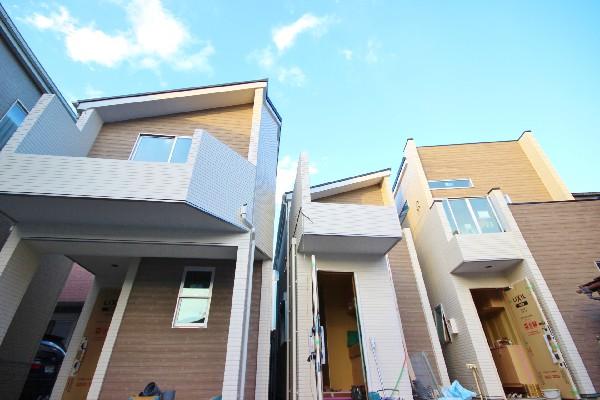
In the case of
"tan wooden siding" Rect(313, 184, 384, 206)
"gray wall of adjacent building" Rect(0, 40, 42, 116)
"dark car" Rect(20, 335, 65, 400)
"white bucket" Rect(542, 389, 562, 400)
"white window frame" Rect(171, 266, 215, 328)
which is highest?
"gray wall of adjacent building" Rect(0, 40, 42, 116)

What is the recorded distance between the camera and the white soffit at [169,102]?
27.5 feet

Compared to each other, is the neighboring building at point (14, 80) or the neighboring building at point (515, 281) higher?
the neighboring building at point (14, 80)

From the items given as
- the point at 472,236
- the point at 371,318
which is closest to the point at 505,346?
the point at 472,236

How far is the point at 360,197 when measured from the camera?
1012cm

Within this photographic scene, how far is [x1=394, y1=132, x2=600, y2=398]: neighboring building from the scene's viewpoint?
25.0 feet

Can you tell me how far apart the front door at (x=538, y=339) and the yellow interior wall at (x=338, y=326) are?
4688 millimetres

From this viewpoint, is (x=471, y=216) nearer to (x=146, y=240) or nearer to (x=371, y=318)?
(x=371, y=318)

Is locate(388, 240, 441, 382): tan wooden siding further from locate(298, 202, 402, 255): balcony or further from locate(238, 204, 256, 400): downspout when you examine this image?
locate(238, 204, 256, 400): downspout

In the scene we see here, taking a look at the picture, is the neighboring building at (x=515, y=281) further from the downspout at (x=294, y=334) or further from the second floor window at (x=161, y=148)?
the second floor window at (x=161, y=148)

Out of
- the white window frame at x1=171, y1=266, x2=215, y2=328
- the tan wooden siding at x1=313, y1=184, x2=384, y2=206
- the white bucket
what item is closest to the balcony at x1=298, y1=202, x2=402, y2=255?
the tan wooden siding at x1=313, y1=184, x2=384, y2=206

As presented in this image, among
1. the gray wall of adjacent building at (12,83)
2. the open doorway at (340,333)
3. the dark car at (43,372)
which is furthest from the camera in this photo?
the dark car at (43,372)

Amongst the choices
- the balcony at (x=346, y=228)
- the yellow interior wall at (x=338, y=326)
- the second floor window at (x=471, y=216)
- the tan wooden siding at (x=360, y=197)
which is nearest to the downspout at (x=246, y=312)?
the balcony at (x=346, y=228)

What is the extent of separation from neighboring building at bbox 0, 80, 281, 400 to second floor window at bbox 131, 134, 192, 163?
45 mm

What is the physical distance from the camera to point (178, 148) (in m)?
8.06
